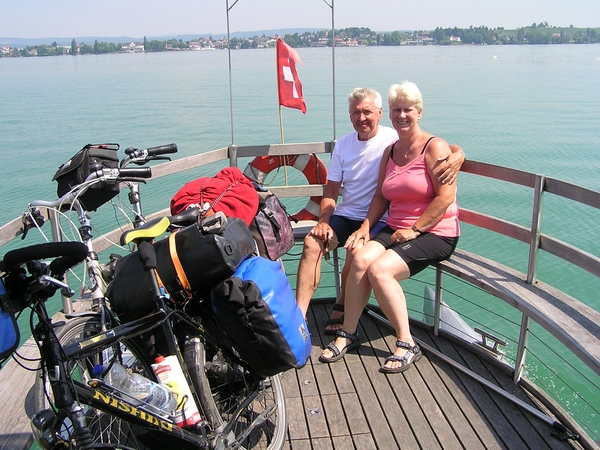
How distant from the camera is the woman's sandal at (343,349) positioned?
3.09 metres

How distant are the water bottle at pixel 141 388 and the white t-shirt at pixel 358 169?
5.55 feet

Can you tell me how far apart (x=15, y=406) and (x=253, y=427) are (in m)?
0.87

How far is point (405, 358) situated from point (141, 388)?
1421mm

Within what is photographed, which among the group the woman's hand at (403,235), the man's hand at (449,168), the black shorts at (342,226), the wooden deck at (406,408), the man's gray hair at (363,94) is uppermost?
the man's gray hair at (363,94)

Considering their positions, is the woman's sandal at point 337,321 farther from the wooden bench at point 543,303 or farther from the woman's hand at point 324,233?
the wooden bench at point 543,303

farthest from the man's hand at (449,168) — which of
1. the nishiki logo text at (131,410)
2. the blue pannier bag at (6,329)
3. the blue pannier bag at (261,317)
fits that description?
the blue pannier bag at (6,329)

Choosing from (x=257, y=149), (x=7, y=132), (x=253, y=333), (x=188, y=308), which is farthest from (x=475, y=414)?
(x=7, y=132)

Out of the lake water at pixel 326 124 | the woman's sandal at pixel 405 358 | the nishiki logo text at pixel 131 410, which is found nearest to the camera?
the nishiki logo text at pixel 131 410

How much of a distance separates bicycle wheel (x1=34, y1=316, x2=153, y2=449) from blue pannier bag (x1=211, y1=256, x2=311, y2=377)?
332 millimetres

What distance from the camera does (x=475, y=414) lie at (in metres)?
2.64

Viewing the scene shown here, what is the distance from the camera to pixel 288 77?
4672 mm

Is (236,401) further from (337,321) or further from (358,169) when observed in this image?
(358,169)

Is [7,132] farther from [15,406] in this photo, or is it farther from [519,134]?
[15,406]

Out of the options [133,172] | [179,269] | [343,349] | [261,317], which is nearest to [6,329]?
[179,269]
